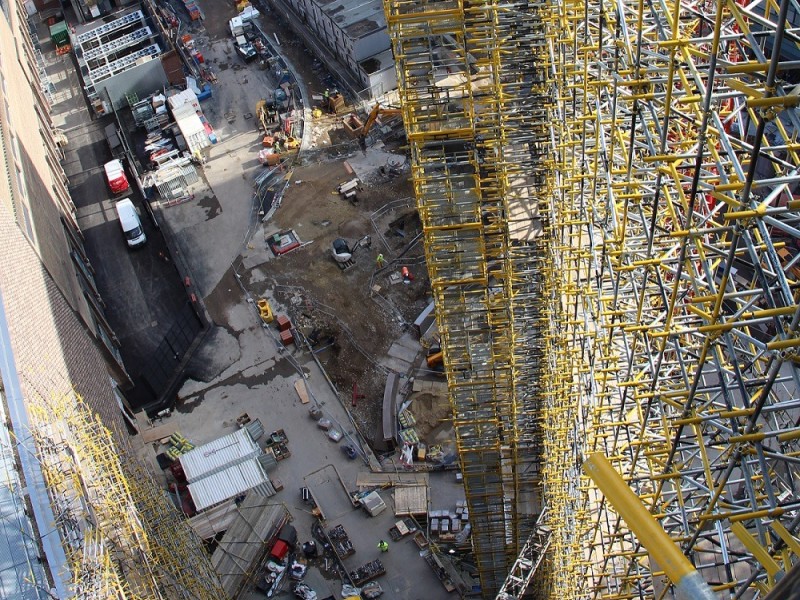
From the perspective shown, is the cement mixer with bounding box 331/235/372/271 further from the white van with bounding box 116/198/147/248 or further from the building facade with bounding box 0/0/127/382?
the building facade with bounding box 0/0/127/382

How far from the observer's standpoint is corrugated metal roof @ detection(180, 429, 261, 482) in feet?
139

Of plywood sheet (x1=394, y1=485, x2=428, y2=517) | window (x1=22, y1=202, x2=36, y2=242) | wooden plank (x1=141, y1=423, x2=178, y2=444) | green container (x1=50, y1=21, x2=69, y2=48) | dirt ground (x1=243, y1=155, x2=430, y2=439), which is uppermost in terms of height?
green container (x1=50, y1=21, x2=69, y2=48)

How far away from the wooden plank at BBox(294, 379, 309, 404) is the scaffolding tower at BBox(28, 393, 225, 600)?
14.0 metres

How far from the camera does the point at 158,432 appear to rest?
4606 centimetres

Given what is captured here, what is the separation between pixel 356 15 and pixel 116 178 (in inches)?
886

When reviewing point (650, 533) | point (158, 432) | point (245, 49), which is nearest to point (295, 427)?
point (158, 432)

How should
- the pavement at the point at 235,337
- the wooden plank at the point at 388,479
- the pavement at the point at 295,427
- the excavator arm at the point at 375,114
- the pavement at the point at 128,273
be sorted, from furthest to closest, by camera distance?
the excavator arm at the point at 375,114, the pavement at the point at 128,273, the wooden plank at the point at 388,479, the pavement at the point at 235,337, the pavement at the point at 295,427

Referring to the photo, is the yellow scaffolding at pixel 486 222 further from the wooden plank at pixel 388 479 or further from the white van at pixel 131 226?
A: the white van at pixel 131 226

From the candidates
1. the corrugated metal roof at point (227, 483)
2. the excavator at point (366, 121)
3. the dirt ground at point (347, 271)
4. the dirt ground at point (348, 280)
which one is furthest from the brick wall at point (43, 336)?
the excavator at point (366, 121)

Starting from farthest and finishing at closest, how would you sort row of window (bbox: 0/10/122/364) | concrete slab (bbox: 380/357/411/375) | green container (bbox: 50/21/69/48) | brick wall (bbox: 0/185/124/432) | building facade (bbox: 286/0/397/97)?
green container (bbox: 50/21/69/48) < building facade (bbox: 286/0/397/97) < concrete slab (bbox: 380/357/411/375) < row of window (bbox: 0/10/122/364) < brick wall (bbox: 0/185/124/432)

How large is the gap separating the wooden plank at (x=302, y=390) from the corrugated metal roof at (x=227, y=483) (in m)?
5.46

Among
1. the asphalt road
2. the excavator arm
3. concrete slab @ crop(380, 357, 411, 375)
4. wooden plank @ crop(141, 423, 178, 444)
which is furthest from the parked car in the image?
wooden plank @ crop(141, 423, 178, 444)

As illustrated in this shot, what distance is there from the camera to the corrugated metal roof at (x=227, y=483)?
41531 millimetres

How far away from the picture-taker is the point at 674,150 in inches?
900
